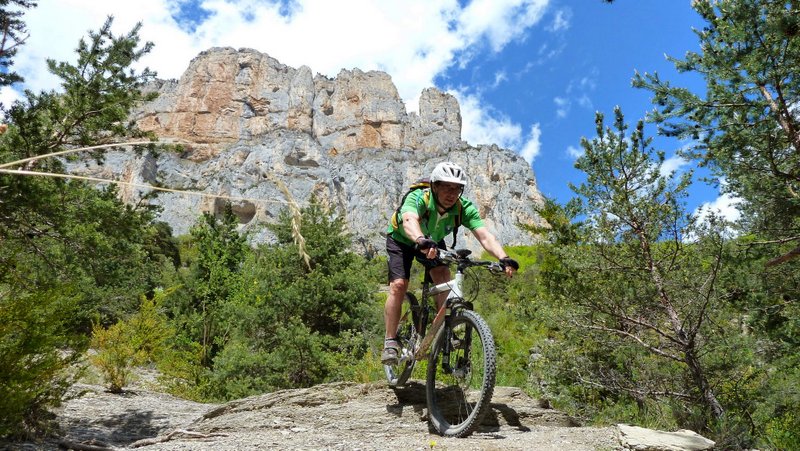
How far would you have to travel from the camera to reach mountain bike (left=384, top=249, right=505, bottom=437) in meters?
4.23

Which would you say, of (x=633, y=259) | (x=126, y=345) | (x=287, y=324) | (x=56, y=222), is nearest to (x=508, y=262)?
(x=633, y=259)

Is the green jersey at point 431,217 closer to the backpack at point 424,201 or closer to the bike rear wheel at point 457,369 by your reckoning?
the backpack at point 424,201

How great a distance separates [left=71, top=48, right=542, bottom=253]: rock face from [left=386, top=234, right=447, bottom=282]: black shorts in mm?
76043

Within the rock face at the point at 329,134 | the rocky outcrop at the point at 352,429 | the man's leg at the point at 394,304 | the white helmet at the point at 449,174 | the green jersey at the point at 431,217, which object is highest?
the rock face at the point at 329,134

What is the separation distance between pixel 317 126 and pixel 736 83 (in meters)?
104

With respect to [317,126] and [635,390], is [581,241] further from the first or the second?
[317,126]

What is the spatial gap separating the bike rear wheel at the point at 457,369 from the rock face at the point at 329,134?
76.5 m

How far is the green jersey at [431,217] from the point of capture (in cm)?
488

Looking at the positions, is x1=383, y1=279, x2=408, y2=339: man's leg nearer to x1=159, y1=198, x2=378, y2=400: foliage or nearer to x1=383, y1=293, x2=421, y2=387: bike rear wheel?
x1=383, y1=293, x2=421, y2=387: bike rear wheel

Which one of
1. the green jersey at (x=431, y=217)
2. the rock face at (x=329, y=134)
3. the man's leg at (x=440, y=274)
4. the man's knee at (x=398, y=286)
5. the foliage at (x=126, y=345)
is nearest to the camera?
the green jersey at (x=431, y=217)

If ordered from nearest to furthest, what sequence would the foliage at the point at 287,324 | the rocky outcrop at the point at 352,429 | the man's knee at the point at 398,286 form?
the rocky outcrop at the point at 352,429
the man's knee at the point at 398,286
the foliage at the point at 287,324

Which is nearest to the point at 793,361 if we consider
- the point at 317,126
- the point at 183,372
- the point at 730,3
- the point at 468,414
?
the point at 730,3

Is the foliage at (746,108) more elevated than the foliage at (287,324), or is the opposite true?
the foliage at (746,108)

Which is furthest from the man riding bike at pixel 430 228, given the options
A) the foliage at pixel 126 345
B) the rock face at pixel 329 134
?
the rock face at pixel 329 134
